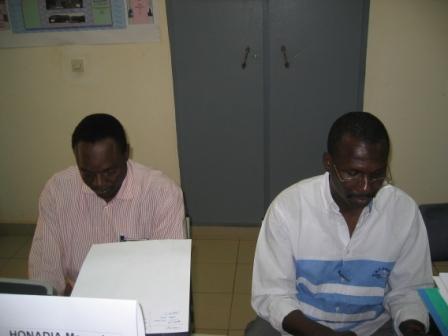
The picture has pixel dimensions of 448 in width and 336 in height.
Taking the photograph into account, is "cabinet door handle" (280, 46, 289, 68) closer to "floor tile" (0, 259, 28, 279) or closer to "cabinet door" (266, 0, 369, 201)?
"cabinet door" (266, 0, 369, 201)

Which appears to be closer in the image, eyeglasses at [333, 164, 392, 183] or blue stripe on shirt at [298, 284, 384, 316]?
eyeglasses at [333, 164, 392, 183]

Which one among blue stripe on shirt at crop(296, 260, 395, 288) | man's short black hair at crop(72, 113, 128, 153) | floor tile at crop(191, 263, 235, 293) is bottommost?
floor tile at crop(191, 263, 235, 293)

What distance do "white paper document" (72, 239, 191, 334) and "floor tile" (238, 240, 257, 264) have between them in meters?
2.04

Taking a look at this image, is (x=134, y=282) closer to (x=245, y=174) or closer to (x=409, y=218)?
(x=409, y=218)

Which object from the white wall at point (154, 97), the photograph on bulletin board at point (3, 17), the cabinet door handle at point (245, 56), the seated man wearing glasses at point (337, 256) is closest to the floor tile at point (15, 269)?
the white wall at point (154, 97)

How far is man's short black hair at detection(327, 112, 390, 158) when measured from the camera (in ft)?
3.47

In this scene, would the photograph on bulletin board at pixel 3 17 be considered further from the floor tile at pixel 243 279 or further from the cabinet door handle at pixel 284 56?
the floor tile at pixel 243 279

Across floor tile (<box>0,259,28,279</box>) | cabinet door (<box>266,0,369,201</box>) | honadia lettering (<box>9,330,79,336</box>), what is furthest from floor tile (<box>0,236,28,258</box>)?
honadia lettering (<box>9,330,79,336</box>)

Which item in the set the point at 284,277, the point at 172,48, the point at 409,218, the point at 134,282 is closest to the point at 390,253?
the point at 409,218

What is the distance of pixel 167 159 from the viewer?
2994mm

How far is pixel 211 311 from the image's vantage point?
7.58 ft

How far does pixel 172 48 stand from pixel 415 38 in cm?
157

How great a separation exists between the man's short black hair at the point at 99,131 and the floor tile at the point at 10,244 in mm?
2171

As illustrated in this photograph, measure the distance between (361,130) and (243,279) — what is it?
173 cm
